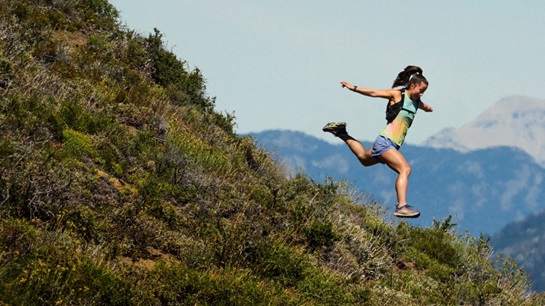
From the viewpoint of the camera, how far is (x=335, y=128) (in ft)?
37.7

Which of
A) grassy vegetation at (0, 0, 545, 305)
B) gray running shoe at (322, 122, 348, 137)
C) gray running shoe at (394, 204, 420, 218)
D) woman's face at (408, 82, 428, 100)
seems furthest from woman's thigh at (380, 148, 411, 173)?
grassy vegetation at (0, 0, 545, 305)

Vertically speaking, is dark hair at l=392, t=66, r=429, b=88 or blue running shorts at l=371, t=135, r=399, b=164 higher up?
dark hair at l=392, t=66, r=429, b=88

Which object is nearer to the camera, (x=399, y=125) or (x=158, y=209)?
(x=158, y=209)

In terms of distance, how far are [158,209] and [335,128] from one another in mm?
3537

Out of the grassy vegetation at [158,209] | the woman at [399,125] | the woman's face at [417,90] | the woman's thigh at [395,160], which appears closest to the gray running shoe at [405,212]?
the woman at [399,125]

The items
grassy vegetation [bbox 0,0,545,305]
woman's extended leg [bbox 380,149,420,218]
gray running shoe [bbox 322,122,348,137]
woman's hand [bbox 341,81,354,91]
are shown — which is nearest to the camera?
grassy vegetation [bbox 0,0,545,305]

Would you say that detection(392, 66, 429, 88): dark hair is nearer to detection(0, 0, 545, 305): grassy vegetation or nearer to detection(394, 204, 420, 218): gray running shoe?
detection(394, 204, 420, 218): gray running shoe

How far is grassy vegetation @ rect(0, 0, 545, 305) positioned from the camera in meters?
7.33

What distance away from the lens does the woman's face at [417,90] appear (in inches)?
403

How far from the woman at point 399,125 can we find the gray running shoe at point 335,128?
104 cm

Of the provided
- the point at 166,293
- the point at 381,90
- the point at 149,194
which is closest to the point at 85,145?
the point at 149,194

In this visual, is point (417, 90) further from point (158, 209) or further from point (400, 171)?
point (158, 209)

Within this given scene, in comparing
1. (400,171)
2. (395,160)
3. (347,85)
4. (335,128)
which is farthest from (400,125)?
(335,128)

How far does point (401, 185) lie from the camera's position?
9953mm
